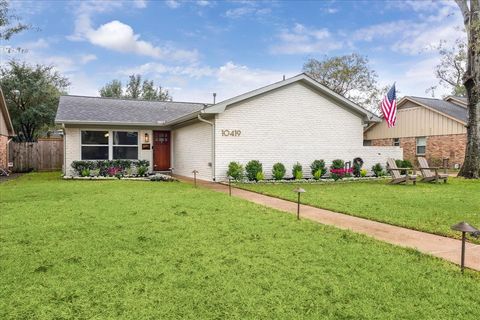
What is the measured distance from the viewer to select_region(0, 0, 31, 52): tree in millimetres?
11977

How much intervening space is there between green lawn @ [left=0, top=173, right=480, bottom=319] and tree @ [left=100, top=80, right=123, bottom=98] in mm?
40798

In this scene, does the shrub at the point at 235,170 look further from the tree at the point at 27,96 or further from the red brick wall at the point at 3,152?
the tree at the point at 27,96

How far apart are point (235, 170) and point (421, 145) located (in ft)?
59.7

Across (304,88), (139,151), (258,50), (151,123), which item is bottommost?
(139,151)

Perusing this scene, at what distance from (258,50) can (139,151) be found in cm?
985

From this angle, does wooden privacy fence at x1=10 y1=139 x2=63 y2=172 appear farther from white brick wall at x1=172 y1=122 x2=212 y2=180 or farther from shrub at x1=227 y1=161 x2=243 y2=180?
shrub at x1=227 y1=161 x2=243 y2=180

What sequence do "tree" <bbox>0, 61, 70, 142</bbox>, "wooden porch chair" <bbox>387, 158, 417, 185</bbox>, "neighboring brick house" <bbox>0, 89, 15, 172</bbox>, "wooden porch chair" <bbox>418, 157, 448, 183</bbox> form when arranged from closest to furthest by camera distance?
"wooden porch chair" <bbox>387, 158, 417, 185</bbox> < "wooden porch chair" <bbox>418, 157, 448, 183</bbox> < "neighboring brick house" <bbox>0, 89, 15, 172</bbox> < "tree" <bbox>0, 61, 70, 142</bbox>

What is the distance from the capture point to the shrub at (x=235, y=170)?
13.9 m

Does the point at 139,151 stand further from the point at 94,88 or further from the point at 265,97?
the point at 94,88

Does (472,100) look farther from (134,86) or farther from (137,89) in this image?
(134,86)

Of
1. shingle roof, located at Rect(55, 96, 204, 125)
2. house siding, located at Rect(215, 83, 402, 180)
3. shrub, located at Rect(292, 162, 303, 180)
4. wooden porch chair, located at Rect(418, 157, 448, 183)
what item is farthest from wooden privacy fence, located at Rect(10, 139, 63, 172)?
wooden porch chair, located at Rect(418, 157, 448, 183)

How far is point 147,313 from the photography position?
303 centimetres

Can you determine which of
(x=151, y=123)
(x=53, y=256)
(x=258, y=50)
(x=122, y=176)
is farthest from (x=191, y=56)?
(x=53, y=256)

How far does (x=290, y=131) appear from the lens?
15.5 m
